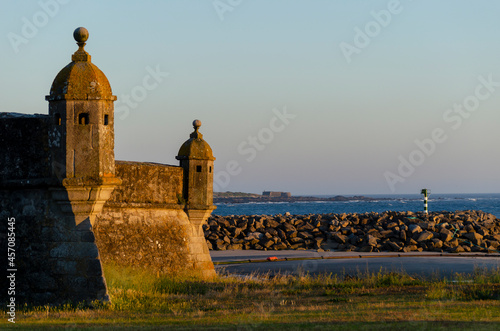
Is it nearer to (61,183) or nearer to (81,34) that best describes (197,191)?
(61,183)

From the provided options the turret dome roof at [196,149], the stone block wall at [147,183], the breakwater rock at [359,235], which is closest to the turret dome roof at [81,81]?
the stone block wall at [147,183]

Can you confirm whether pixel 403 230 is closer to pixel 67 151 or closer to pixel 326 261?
pixel 326 261

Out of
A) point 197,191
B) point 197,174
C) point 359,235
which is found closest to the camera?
point 197,191

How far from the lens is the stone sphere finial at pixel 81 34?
Result: 13445 millimetres

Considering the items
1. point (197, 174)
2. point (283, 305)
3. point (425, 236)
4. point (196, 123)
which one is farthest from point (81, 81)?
point (425, 236)

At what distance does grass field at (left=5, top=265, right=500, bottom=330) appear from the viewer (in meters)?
10.7

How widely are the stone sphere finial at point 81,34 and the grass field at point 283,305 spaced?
16.7 ft

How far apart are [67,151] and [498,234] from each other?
25.5 m

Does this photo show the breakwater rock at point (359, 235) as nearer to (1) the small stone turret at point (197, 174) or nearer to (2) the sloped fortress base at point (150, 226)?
(1) the small stone turret at point (197, 174)

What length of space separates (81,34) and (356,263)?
1266 cm

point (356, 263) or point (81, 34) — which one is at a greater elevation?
point (81, 34)

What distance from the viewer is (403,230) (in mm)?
30047

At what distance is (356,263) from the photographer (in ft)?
73.3

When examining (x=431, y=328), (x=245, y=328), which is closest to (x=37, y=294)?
(x=245, y=328)
